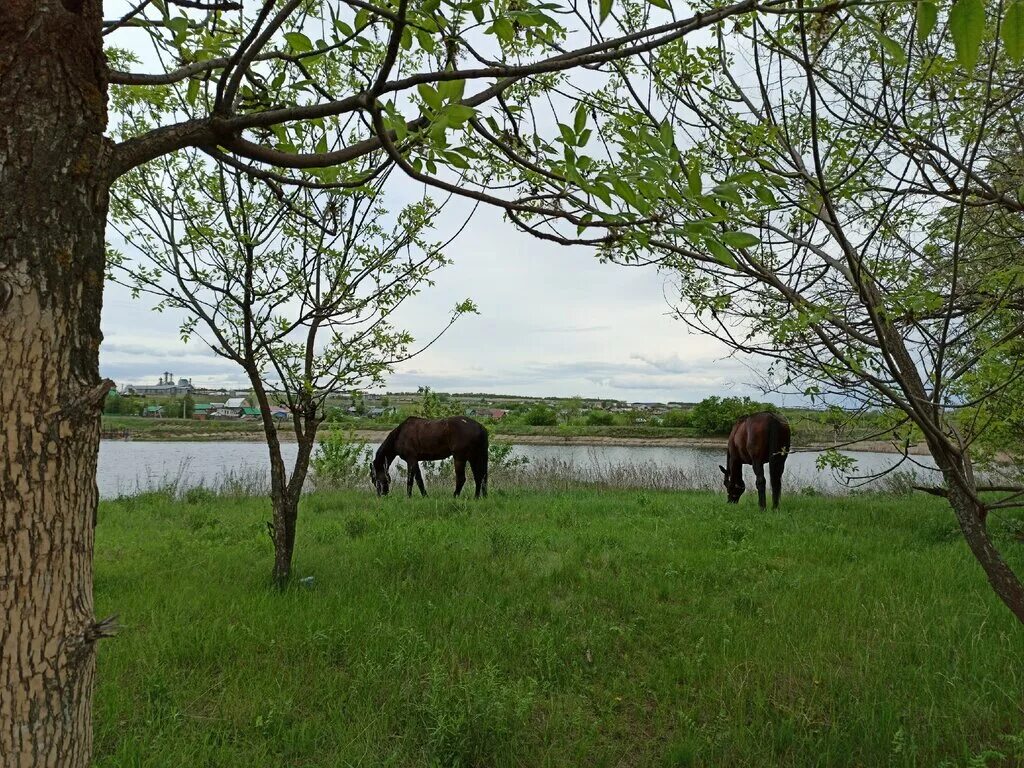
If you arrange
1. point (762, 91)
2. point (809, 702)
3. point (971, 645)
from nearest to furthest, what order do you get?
point (762, 91), point (809, 702), point (971, 645)

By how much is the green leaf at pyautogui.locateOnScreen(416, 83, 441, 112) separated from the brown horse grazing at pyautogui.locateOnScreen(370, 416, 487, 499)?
36.6ft

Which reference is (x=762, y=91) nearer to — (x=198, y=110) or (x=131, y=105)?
(x=198, y=110)

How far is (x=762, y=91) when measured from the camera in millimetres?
2945

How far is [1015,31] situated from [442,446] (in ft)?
39.1

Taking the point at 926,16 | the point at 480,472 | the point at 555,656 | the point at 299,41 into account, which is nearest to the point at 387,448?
the point at 480,472

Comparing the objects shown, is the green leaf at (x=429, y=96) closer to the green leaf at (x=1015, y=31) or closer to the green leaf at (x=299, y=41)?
the green leaf at (x=299, y=41)

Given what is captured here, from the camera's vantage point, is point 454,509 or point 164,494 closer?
point 454,509

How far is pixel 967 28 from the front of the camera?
1.30 meters

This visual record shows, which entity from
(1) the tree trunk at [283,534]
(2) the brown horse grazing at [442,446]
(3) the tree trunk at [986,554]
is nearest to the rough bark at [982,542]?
(3) the tree trunk at [986,554]

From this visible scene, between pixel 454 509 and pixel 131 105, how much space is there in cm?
730

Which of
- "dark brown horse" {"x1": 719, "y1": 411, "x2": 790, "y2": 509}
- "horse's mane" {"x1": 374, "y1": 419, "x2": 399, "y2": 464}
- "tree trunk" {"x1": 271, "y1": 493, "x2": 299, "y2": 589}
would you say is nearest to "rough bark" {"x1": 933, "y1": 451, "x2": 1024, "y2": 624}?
"tree trunk" {"x1": 271, "y1": 493, "x2": 299, "y2": 589}

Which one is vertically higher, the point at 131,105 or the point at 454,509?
the point at 131,105

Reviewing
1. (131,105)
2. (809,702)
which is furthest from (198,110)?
(809,702)

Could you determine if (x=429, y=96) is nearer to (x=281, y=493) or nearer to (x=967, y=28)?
(x=967, y=28)
